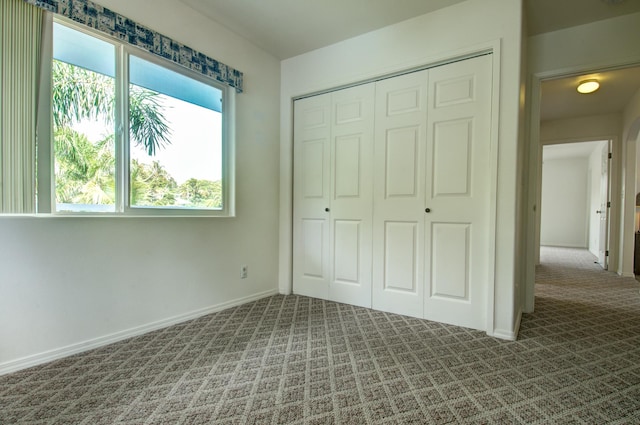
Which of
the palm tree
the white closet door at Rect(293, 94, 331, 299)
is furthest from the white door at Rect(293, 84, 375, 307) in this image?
the palm tree

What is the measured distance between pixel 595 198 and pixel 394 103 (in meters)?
7.42

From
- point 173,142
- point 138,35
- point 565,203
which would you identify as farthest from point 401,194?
point 565,203

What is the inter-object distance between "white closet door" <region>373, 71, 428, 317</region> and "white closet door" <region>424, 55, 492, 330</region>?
8 cm

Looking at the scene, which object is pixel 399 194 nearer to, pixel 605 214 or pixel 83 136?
pixel 83 136

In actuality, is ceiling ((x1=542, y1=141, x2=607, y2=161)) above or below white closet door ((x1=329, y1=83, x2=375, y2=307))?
above

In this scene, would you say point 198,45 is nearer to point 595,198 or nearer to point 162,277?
point 162,277

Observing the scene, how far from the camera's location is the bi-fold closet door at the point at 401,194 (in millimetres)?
2342

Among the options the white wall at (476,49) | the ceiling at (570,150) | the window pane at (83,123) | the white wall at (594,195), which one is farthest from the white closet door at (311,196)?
the white wall at (594,195)

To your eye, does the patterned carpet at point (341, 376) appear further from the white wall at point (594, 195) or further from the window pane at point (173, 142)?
the white wall at point (594, 195)

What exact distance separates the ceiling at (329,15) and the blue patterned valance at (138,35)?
393 millimetres

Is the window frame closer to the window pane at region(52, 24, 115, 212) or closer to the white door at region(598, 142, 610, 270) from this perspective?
the window pane at region(52, 24, 115, 212)

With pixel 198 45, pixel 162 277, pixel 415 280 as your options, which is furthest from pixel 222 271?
pixel 198 45

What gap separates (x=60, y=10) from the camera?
5.80 ft

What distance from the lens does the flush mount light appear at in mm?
3633
